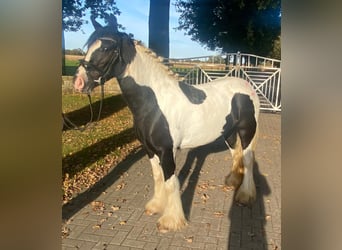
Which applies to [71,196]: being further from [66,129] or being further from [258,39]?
[258,39]

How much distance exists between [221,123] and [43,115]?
Result: 3.11 ft

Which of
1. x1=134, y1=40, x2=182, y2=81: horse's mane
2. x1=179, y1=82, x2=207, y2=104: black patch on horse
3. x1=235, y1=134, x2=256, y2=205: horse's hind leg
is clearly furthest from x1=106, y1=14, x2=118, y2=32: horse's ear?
x1=235, y1=134, x2=256, y2=205: horse's hind leg

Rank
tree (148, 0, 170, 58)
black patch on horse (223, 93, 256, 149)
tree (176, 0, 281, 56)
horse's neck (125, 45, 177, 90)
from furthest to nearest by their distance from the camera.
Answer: black patch on horse (223, 93, 256, 149), horse's neck (125, 45, 177, 90), tree (148, 0, 170, 58), tree (176, 0, 281, 56)

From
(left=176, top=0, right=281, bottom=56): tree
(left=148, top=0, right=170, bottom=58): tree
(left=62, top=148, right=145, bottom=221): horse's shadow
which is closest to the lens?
(left=176, top=0, right=281, bottom=56): tree

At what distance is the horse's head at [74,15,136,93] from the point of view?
130 cm

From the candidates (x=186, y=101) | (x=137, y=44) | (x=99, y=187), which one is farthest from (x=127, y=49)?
(x=99, y=187)

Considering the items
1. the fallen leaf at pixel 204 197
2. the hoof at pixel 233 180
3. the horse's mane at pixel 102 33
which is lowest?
the fallen leaf at pixel 204 197

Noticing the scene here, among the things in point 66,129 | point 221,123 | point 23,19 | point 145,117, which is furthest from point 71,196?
point 23,19

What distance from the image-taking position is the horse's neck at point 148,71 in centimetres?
140

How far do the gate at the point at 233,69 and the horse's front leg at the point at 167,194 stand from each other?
43 cm

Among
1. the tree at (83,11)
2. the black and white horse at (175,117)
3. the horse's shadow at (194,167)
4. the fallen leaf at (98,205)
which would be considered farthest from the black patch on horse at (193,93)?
the fallen leaf at (98,205)

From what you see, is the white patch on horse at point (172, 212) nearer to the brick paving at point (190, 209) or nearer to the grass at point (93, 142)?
the brick paving at point (190, 209)

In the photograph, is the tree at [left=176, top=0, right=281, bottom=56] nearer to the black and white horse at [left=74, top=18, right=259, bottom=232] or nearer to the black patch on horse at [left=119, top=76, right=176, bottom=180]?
the black and white horse at [left=74, top=18, right=259, bottom=232]

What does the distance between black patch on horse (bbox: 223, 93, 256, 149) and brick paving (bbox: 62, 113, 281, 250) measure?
2.5 inches
